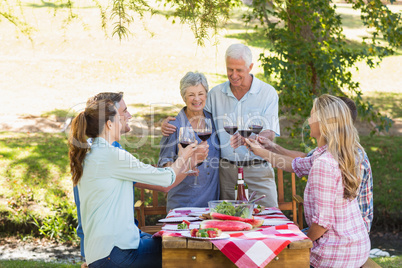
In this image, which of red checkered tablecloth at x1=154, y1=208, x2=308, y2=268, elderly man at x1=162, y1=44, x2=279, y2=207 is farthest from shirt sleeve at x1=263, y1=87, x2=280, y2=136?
red checkered tablecloth at x1=154, y1=208, x2=308, y2=268

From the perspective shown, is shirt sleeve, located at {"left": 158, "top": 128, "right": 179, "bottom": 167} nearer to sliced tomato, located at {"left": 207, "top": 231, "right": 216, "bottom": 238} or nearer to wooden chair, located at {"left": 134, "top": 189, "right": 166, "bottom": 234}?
wooden chair, located at {"left": 134, "top": 189, "right": 166, "bottom": 234}

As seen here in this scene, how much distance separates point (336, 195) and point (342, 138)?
1.15 ft

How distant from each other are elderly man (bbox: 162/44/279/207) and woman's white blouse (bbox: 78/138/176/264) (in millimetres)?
1417

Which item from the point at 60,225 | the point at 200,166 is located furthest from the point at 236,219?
the point at 60,225

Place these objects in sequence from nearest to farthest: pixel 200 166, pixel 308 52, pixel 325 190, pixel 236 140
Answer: pixel 325 190 < pixel 236 140 < pixel 200 166 < pixel 308 52

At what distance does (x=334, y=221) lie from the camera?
283cm

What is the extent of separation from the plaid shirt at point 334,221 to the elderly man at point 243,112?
124 centimetres

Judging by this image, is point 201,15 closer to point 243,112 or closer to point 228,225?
point 243,112

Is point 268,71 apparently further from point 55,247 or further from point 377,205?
point 55,247

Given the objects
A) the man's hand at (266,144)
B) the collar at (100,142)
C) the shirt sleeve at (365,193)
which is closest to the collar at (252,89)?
the man's hand at (266,144)

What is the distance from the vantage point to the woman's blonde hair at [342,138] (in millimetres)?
2799

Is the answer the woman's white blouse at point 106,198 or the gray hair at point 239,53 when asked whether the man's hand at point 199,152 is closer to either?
the woman's white blouse at point 106,198

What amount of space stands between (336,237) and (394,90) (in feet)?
40.5

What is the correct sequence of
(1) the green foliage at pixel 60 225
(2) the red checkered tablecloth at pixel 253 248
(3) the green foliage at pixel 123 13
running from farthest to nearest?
(1) the green foliage at pixel 60 225 → (3) the green foliage at pixel 123 13 → (2) the red checkered tablecloth at pixel 253 248
